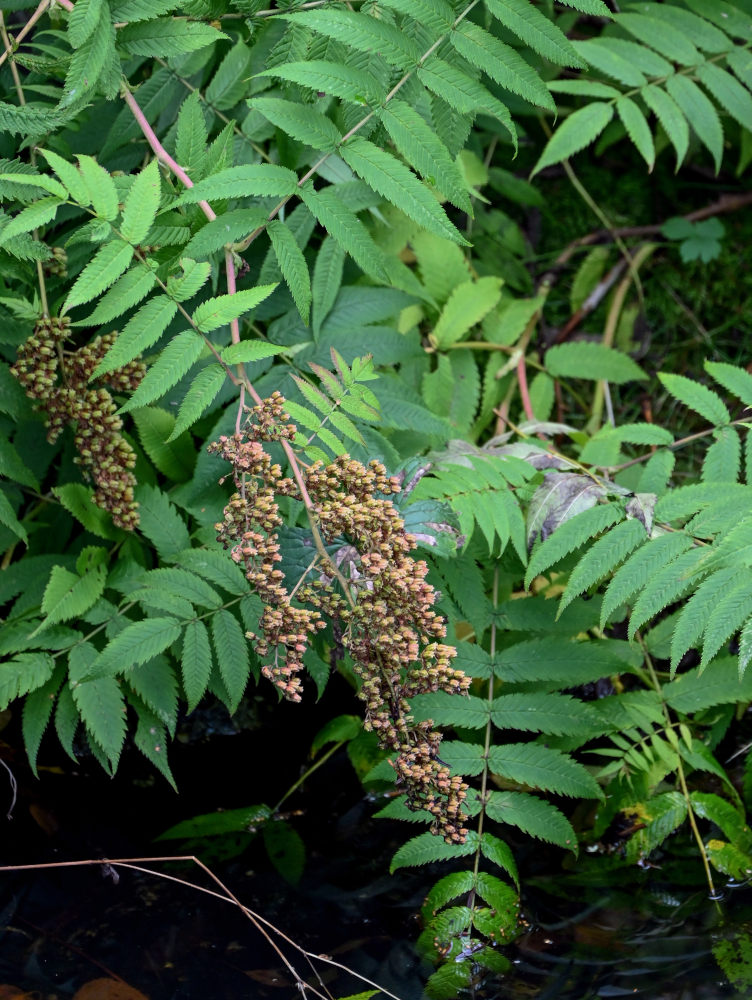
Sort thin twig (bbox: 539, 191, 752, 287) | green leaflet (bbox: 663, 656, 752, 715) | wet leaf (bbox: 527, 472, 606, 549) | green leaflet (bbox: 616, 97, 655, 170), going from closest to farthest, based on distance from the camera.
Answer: wet leaf (bbox: 527, 472, 606, 549)
green leaflet (bbox: 663, 656, 752, 715)
green leaflet (bbox: 616, 97, 655, 170)
thin twig (bbox: 539, 191, 752, 287)

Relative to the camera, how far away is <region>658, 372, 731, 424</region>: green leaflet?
285 centimetres

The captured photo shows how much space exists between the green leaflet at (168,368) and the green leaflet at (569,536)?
97 cm

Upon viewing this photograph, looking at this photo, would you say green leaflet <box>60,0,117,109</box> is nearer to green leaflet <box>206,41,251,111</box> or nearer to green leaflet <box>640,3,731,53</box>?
green leaflet <box>206,41,251,111</box>

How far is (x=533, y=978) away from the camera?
2.41 metres

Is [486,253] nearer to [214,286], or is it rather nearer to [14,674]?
[214,286]

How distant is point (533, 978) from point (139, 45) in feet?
8.32

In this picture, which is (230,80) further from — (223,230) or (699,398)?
(699,398)

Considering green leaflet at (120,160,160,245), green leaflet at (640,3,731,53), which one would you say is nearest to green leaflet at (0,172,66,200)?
green leaflet at (120,160,160,245)

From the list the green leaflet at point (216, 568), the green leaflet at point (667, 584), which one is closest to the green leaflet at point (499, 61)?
the green leaflet at point (667, 584)

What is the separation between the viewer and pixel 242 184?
217 cm

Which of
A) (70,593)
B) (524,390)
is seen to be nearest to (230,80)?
(524,390)

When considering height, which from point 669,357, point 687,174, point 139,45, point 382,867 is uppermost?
point 139,45

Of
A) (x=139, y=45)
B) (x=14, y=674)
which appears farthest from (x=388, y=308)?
(x=14, y=674)

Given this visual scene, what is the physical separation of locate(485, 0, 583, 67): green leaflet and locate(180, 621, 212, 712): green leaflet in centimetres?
164
